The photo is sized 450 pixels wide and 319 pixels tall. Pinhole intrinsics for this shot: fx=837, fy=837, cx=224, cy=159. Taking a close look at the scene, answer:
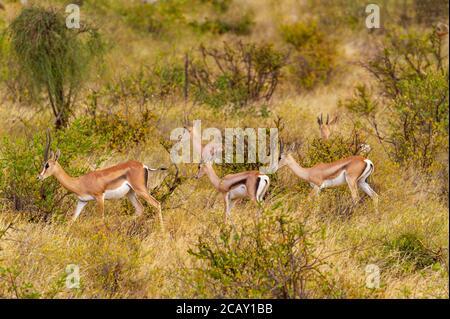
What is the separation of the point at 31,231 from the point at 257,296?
2.40 m

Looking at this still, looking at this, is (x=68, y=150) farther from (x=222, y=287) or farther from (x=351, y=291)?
(x=351, y=291)


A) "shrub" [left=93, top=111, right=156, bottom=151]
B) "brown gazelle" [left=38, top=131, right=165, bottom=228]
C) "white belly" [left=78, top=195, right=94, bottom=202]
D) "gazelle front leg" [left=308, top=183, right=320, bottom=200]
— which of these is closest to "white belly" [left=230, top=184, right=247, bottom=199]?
"brown gazelle" [left=38, top=131, right=165, bottom=228]

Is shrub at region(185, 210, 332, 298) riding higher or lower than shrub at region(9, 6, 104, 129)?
lower

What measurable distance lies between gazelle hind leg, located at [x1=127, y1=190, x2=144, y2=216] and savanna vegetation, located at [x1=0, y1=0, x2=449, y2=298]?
4.0 inches

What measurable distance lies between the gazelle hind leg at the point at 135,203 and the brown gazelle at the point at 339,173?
145 centimetres

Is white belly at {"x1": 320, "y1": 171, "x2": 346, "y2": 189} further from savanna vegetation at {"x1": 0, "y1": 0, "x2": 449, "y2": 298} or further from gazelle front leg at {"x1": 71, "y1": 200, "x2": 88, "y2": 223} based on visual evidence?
gazelle front leg at {"x1": 71, "y1": 200, "x2": 88, "y2": 223}

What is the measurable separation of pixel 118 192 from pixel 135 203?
416 mm

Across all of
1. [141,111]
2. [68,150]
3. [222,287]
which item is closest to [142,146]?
[141,111]

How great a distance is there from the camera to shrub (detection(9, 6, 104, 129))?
10.3 metres

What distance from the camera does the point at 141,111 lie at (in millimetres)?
10312

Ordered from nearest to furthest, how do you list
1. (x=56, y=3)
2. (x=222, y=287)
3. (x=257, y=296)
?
1. (x=257, y=296)
2. (x=222, y=287)
3. (x=56, y=3)

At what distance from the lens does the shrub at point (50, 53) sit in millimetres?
10328
